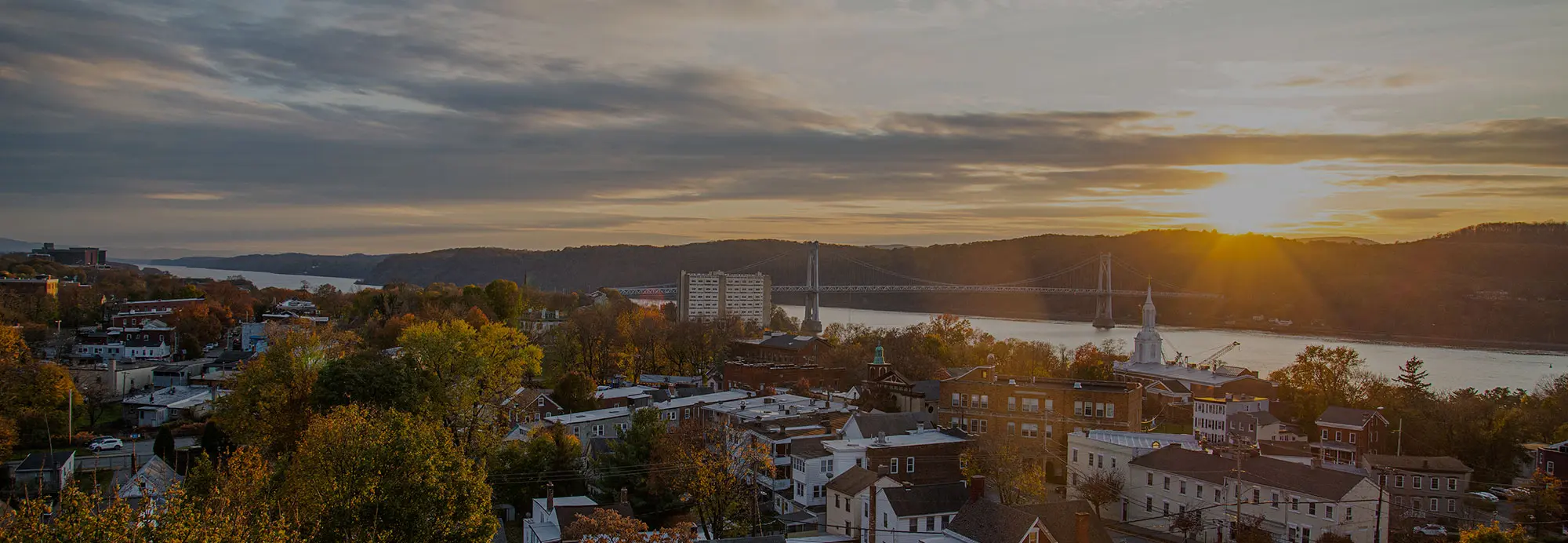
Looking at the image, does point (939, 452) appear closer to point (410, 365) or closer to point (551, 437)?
point (551, 437)

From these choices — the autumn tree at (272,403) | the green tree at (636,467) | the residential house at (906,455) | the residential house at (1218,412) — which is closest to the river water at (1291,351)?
the residential house at (1218,412)

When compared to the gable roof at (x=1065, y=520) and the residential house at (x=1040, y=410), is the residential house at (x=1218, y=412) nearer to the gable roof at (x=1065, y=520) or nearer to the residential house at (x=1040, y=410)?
the residential house at (x=1040, y=410)

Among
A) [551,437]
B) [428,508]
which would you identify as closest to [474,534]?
[428,508]

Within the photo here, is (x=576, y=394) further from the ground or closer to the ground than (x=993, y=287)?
closer to the ground

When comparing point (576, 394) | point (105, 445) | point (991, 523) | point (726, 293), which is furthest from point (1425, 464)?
point (726, 293)

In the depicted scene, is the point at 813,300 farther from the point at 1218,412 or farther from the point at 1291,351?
the point at 1218,412

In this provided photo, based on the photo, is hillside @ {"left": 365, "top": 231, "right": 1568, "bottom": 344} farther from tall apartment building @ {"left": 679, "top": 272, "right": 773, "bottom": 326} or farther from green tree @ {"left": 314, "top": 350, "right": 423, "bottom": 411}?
green tree @ {"left": 314, "top": 350, "right": 423, "bottom": 411}
